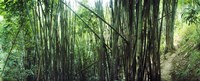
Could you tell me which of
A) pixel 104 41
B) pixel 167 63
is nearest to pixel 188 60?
pixel 167 63

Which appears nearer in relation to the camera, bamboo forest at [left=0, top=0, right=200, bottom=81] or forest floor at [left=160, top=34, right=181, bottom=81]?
bamboo forest at [left=0, top=0, right=200, bottom=81]

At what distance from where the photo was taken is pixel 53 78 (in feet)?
22.0

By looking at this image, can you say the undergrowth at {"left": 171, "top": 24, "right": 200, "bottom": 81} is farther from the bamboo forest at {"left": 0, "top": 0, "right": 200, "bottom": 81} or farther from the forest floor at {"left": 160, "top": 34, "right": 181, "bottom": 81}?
the forest floor at {"left": 160, "top": 34, "right": 181, "bottom": 81}

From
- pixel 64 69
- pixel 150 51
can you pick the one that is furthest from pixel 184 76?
pixel 64 69

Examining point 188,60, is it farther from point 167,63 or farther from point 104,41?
point 104,41

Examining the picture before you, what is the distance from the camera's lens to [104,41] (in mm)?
6164

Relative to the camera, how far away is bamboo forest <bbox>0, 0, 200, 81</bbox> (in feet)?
→ 14.6

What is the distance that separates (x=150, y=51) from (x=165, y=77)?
1.66m

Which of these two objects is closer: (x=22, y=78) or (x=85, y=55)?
(x=22, y=78)

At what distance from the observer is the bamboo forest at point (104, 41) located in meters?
4.45

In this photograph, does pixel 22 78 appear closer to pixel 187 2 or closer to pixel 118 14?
pixel 118 14

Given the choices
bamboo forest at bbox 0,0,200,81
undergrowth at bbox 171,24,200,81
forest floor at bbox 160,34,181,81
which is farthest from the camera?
forest floor at bbox 160,34,181,81

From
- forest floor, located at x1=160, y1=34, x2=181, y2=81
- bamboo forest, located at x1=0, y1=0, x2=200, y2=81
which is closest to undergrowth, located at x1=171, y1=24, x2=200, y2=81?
bamboo forest, located at x1=0, y1=0, x2=200, y2=81

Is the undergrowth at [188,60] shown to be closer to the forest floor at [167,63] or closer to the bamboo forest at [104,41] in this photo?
the bamboo forest at [104,41]
